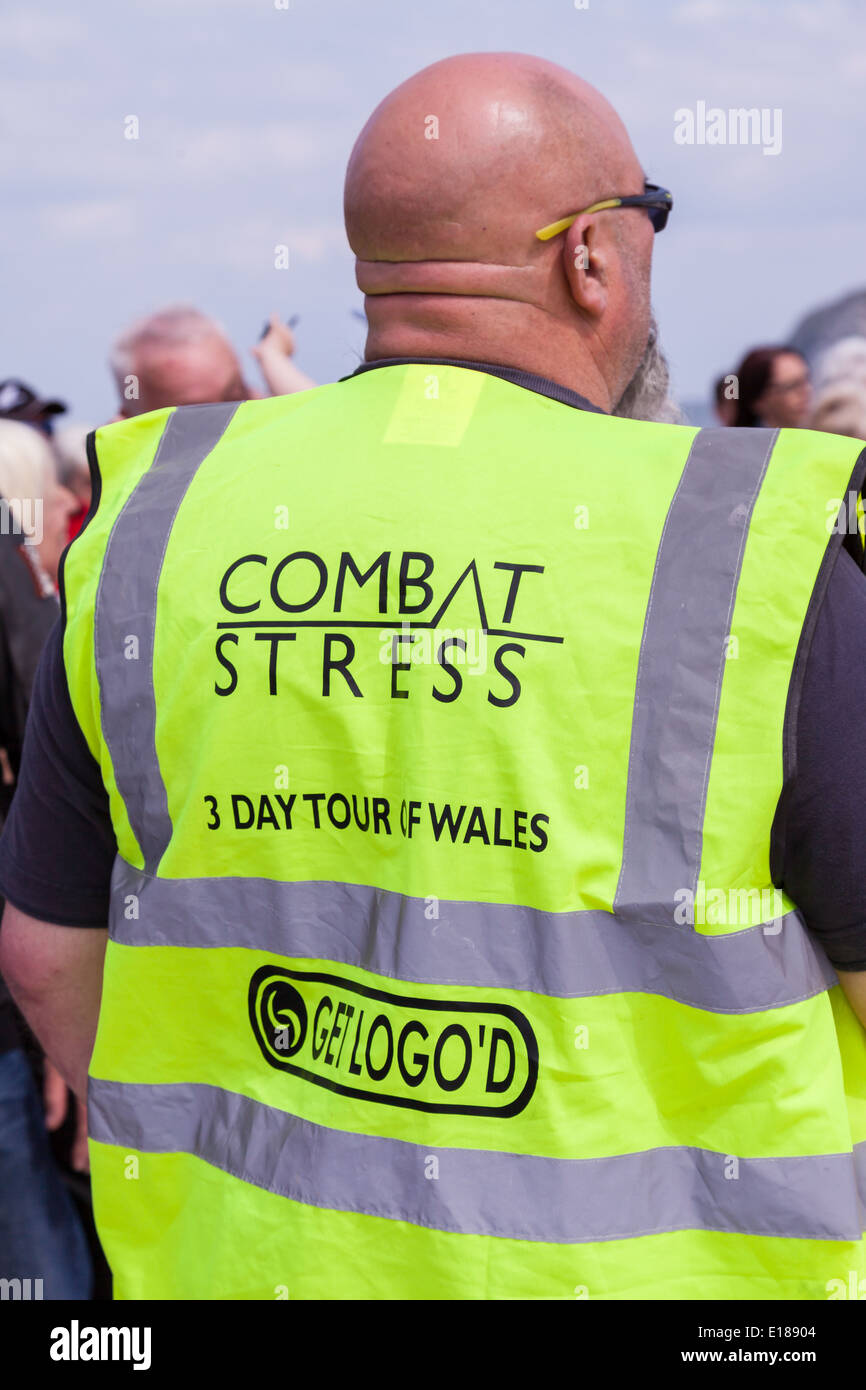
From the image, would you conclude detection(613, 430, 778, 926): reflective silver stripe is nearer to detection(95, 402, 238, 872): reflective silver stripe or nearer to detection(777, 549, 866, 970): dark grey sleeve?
detection(777, 549, 866, 970): dark grey sleeve

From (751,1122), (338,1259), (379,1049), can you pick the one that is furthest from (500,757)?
(338,1259)

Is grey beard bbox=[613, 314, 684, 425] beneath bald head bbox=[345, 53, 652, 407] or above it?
beneath

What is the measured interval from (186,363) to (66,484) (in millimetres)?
1258

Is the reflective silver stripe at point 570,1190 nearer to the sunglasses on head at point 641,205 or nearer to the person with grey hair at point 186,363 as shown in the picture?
the sunglasses on head at point 641,205

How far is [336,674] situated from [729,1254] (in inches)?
28.1

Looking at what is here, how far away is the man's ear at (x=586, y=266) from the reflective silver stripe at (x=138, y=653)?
0.49 metres

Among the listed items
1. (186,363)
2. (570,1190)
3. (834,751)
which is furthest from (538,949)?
(186,363)

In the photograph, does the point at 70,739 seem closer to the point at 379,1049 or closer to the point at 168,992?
the point at 168,992

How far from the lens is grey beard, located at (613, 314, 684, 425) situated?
67.7 inches

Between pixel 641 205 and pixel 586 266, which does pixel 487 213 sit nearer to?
pixel 586 266

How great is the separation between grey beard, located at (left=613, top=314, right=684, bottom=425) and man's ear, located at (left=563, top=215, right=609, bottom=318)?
0.59 feet

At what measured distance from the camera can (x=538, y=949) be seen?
4.23 ft

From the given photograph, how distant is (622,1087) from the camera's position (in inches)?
50.8

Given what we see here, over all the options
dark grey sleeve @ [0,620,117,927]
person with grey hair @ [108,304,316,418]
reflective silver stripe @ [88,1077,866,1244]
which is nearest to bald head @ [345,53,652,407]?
dark grey sleeve @ [0,620,117,927]
